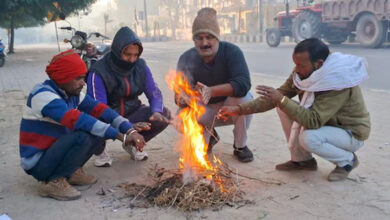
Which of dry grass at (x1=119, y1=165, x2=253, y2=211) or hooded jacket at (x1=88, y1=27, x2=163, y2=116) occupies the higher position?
hooded jacket at (x1=88, y1=27, x2=163, y2=116)

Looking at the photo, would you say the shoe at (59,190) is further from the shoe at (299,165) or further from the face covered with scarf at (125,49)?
the shoe at (299,165)

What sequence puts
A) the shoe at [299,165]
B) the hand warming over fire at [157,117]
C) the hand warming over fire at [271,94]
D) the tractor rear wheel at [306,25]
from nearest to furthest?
the hand warming over fire at [271,94] < the shoe at [299,165] < the hand warming over fire at [157,117] < the tractor rear wheel at [306,25]

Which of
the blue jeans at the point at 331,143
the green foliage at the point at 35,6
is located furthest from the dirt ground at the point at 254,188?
the green foliage at the point at 35,6

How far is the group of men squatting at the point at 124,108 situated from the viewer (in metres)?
3.04

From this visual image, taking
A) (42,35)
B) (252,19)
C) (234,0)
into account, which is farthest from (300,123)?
(42,35)

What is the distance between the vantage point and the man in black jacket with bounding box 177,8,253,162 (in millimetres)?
3789

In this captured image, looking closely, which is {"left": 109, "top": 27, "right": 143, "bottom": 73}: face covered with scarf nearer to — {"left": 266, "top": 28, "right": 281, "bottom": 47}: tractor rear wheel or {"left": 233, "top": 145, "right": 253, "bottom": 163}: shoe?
{"left": 233, "top": 145, "right": 253, "bottom": 163}: shoe

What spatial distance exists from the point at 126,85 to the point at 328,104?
73.7 inches

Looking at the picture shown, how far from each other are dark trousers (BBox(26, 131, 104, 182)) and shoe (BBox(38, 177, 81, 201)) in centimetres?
4

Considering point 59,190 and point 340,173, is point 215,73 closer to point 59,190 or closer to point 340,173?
point 340,173

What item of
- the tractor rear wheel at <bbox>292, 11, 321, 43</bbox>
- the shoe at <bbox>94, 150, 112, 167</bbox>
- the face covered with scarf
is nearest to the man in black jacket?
the face covered with scarf

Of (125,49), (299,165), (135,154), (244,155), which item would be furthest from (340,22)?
(125,49)

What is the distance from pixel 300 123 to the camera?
3215 millimetres

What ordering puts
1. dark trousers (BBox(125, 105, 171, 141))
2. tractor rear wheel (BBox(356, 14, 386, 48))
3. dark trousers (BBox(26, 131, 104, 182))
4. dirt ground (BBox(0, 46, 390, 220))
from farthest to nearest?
tractor rear wheel (BBox(356, 14, 386, 48))
dark trousers (BBox(125, 105, 171, 141))
dark trousers (BBox(26, 131, 104, 182))
dirt ground (BBox(0, 46, 390, 220))
